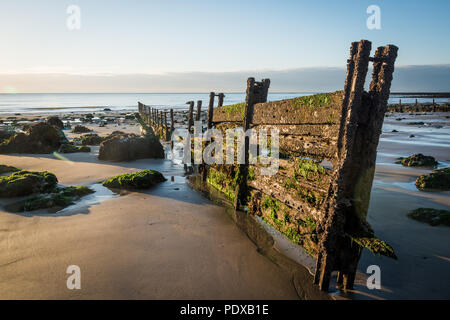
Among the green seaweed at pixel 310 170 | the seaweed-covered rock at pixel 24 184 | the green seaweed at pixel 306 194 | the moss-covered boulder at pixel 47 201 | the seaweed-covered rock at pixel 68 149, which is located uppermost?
the green seaweed at pixel 310 170

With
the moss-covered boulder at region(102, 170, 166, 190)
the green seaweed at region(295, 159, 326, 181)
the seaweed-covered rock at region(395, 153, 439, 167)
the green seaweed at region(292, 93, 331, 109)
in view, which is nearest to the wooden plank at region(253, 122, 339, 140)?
the green seaweed at region(292, 93, 331, 109)

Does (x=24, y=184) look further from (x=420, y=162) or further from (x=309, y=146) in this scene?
(x=420, y=162)

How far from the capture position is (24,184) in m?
7.06

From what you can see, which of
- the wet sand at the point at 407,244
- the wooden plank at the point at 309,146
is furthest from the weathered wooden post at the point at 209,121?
the wet sand at the point at 407,244

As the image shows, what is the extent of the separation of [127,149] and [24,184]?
17.4 ft

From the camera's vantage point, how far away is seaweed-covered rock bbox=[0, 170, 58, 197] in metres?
6.93

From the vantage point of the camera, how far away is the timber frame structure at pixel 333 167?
307cm

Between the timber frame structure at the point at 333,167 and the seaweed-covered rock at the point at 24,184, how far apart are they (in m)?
6.61

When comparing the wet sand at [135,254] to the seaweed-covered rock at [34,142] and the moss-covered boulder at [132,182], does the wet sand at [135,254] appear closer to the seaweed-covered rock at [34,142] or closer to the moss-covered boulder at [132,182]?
the moss-covered boulder at [132,182]

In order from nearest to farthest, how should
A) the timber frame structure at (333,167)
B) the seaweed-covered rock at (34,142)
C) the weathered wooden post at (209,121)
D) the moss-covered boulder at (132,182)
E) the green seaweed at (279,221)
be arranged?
the timber frame structure at (333,167), the green seaweed at (279,221), the moss-covered boulder at (132,182), the weathered wooden post at (209,121), the seaweed-covered rock at (34,142)

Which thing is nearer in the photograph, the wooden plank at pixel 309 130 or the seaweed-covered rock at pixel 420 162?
the wooden plank at pixel 309 130

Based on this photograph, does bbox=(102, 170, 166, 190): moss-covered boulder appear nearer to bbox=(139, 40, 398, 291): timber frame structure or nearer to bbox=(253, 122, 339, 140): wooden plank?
bbox=(139, 40, 398, 291): timber frame structure

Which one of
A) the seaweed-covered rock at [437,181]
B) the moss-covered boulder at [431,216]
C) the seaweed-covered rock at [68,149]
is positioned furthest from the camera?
the seaweed-covered rock at [68,149]

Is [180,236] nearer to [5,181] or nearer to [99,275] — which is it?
[99,275]
